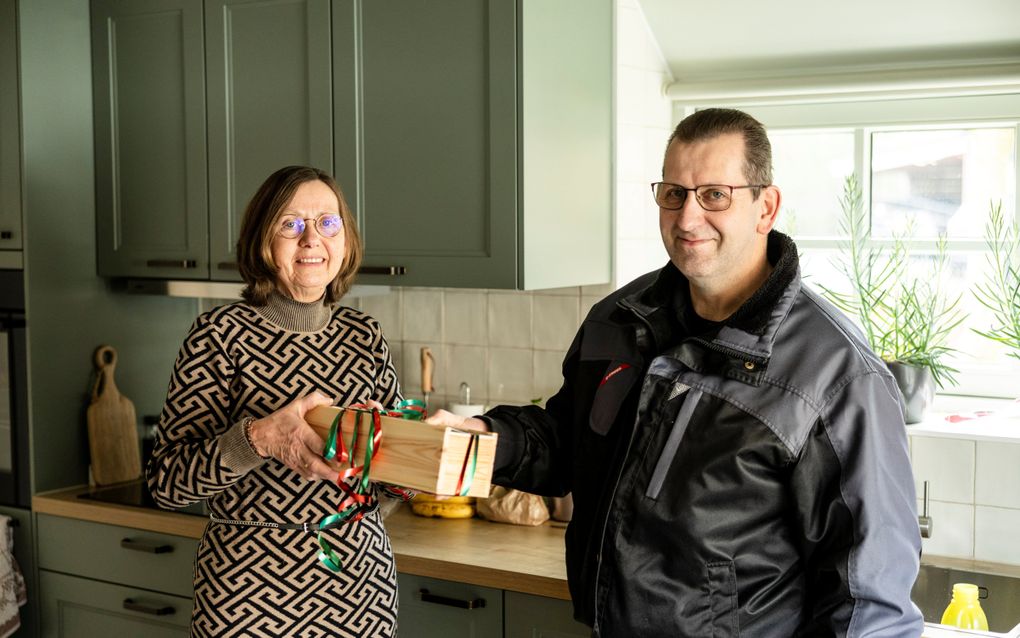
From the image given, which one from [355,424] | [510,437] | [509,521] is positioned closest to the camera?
[355,424]

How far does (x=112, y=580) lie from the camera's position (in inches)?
116

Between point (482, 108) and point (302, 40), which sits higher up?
point (302, 40)

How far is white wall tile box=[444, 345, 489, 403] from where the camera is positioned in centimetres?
305

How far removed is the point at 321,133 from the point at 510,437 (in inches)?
49.4

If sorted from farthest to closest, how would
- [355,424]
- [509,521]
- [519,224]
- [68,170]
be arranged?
[68,170], [509,521], [519,224], [355,424]

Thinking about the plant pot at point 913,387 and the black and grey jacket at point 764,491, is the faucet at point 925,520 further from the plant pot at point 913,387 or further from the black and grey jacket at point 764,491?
the black and grey jacket at point 764,491

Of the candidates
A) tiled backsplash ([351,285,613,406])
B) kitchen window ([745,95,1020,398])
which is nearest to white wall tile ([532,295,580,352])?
tiled backsplash ([351,285,613,406])

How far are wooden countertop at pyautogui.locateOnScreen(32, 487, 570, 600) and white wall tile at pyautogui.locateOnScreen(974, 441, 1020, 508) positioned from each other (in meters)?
1.00

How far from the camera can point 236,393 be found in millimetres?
1894

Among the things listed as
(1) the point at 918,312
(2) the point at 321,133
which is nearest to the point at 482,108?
(2) the point at 321,133

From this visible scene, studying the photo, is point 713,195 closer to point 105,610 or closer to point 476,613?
point 476,613

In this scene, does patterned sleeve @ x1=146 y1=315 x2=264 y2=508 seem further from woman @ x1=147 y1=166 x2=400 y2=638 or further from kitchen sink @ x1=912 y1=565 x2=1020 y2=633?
kitchen sink @ x1=912 y1=565 x2=1020 y2=633

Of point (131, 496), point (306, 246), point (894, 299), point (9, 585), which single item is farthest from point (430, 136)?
point (9, 585)

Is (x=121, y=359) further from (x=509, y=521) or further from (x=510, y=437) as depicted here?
(x=510, y=437)
